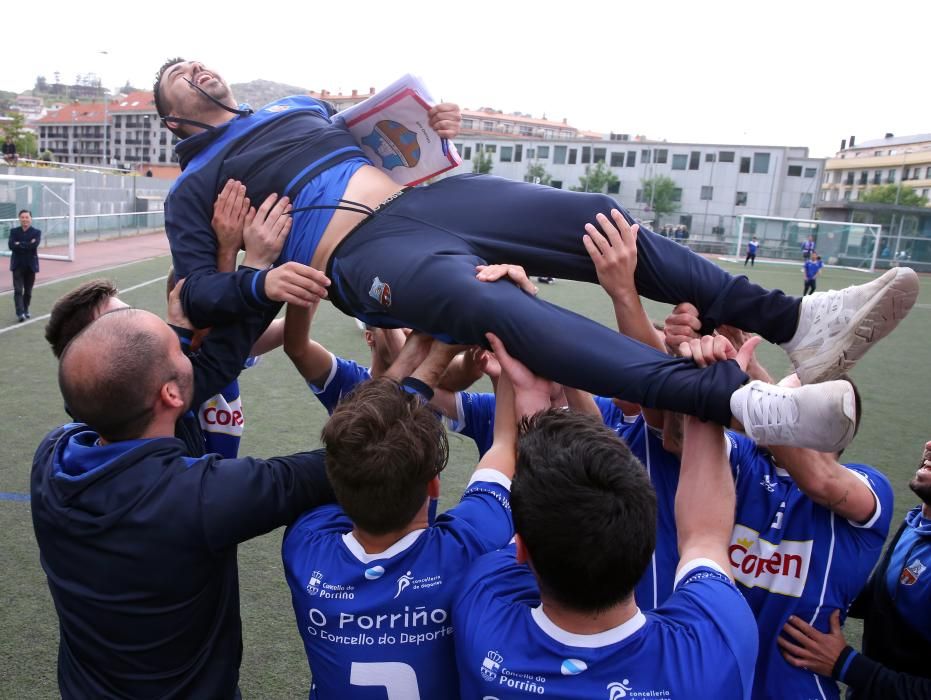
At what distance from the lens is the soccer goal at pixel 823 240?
3409 cm

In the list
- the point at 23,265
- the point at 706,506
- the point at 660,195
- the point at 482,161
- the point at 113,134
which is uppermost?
the point at 113,134

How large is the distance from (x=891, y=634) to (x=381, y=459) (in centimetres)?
199

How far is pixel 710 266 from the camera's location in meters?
2.54

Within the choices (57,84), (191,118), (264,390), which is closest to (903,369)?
(264,390)

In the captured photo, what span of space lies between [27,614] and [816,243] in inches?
1469

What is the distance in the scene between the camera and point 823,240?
35.2 m

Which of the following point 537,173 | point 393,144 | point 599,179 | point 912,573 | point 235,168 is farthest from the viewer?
point 537,173

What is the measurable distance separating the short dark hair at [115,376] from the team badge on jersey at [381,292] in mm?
737

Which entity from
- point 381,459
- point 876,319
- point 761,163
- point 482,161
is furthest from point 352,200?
point 482,161

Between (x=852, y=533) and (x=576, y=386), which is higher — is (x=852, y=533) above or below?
below

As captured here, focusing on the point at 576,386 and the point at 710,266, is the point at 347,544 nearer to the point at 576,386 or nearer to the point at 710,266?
the point at 576,386

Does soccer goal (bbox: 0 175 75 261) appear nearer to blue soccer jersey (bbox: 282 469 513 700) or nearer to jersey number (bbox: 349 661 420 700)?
blue soccer jersey (bbox: 282 469 513 700)

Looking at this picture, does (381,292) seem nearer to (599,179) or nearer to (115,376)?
(115,376)

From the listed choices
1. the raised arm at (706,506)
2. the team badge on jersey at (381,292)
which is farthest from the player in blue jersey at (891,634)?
the team badge on jersey at (381,292)
